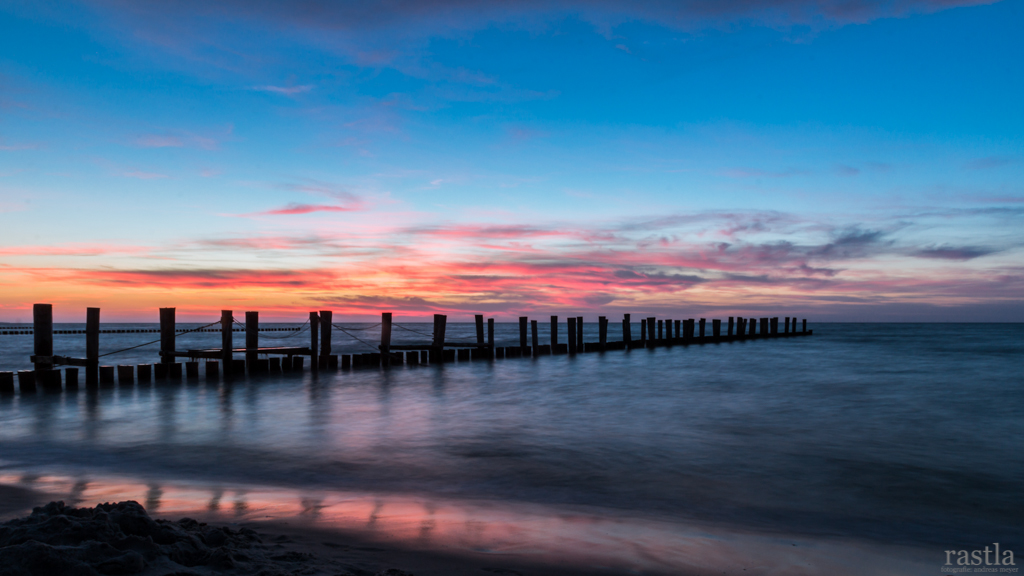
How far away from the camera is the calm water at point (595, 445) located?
644 cm

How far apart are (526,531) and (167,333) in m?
14.9

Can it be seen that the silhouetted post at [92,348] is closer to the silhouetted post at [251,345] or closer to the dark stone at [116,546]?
the silhouetted post at [251,345]

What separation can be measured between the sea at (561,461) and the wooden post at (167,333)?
1137 mm

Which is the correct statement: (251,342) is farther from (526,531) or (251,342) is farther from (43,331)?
(526,531)

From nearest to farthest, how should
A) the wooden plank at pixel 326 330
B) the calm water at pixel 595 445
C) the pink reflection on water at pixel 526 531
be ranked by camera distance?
the pink reflection on water at pixel 526 531
the calm water at pixel 595 445
the wooden plank at pixel 326 330

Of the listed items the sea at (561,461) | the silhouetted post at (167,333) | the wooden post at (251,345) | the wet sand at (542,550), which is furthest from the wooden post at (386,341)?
the wet sand at (542,550)

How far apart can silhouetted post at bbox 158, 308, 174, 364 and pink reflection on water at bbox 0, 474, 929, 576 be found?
1083cm

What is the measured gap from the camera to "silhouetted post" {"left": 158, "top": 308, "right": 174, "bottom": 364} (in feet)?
53.2

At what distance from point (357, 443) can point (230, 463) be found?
1.88m

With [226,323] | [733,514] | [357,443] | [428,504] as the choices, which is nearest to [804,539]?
[733,514]

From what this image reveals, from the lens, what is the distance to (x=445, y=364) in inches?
927

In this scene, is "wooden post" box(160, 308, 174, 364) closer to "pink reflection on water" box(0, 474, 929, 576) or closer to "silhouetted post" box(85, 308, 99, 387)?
"silhouetted post" box(85, 308, 99, 387)

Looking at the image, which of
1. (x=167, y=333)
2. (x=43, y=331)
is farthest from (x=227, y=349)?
(x=43, y=331)

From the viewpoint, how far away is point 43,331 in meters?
14.3
